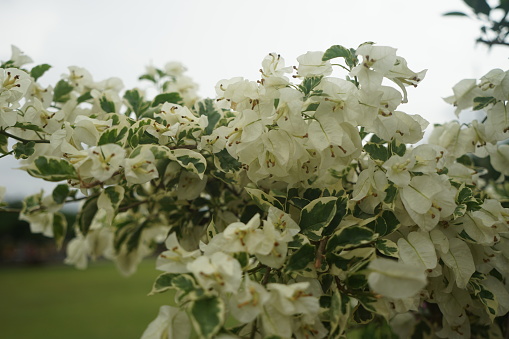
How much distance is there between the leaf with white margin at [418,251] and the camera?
0.53m

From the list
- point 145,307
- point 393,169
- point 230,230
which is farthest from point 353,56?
point 145,307

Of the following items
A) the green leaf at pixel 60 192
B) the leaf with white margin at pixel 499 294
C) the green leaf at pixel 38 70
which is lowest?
the leaf with white margin at pixel 499 294

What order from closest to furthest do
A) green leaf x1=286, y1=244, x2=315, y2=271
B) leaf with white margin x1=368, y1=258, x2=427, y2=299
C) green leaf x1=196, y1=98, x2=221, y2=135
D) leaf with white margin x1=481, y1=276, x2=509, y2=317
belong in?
leaf with white margin x1=368, y1=258, x2=427, y2=299 < green leaf x1=286, y1=244, x2=315, y2=271 < leaf with white margin x1=481, y1=276, x2=509, y2=317 < green leaf x1=196, y1=98, x2=221, y2=135

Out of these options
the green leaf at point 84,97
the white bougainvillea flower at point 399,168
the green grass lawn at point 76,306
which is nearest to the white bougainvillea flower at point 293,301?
the white bougainvillea flower at point 399,168

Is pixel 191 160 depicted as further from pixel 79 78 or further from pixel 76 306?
pixel 76 306

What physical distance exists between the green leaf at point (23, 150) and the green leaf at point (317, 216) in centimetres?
42

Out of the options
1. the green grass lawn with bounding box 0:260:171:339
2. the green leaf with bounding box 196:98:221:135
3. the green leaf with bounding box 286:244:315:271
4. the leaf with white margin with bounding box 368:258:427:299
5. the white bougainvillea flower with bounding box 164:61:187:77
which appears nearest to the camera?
the leaf with white margin with bounding box 368:258:427:299

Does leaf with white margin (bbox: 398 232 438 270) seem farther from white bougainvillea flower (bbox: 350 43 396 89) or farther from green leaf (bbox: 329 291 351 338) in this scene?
white bougainvillea flower (bbox: 350 43 396 89)

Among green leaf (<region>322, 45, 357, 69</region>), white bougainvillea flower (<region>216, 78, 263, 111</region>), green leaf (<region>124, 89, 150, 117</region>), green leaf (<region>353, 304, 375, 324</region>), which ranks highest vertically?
green leaf (<region>322, 45, 357, 69</region>)

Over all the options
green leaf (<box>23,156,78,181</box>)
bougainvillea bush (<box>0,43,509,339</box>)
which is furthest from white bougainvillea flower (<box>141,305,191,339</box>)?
green leaf (<box>23,156,78,181</box>)

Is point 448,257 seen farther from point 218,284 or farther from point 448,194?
point 218,284

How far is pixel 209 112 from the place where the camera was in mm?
744

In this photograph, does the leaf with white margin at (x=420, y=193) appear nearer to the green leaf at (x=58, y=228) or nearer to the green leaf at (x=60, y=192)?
the green leaf at (x=60, y=192)

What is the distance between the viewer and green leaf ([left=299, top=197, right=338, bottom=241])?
0.55 meters
